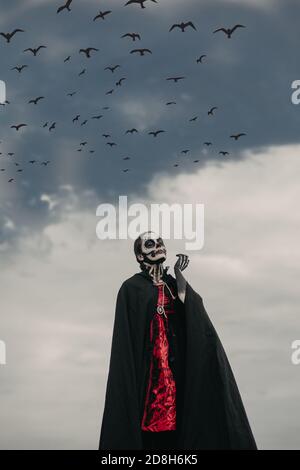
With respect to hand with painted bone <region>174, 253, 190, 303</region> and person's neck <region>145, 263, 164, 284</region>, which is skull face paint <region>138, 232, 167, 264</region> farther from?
hand with painted bone <region>174, 253, 190, 303</region>

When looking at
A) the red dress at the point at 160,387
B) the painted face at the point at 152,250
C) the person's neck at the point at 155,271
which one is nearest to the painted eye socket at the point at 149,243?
the painted face at the point at 152,250

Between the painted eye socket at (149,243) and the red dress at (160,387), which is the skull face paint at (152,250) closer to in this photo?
the painted eye socket at (149,243)

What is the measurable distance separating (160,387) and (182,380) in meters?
0.40

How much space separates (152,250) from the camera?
12359mm

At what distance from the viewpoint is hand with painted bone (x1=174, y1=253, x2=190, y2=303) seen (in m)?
12.2

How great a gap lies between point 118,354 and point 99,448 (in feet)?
4.83

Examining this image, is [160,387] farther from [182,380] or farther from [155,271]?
[155,271]

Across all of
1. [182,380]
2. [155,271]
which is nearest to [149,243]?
[155,271]

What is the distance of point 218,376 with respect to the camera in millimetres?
12125

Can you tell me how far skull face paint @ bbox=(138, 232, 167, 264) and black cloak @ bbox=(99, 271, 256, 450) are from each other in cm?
30

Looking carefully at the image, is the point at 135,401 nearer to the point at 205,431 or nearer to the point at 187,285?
the point at 205,431

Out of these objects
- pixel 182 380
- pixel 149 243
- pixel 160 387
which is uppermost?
pixel 149 243

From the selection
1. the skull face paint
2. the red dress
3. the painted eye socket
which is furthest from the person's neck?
the red dress

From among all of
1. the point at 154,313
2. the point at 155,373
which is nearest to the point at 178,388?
the point at 155,373
